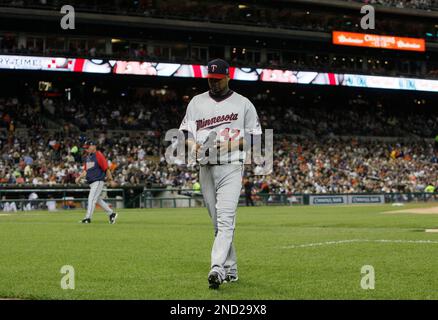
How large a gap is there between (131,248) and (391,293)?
6.34 m

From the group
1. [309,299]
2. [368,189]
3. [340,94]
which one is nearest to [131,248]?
[309,299]

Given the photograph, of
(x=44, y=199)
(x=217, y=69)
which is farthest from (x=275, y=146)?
(x=217, y=69)

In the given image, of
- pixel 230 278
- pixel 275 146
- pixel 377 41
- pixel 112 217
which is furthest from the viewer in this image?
pixel 377 41

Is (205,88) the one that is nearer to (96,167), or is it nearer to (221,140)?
(96,167)

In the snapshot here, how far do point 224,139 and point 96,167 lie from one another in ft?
41.2

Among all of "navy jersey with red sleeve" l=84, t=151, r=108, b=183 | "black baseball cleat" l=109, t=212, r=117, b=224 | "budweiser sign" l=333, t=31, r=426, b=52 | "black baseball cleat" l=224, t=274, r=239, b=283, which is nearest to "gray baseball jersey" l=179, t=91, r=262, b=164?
"black baseball cleat" l=224, t=274, r=239, b=283

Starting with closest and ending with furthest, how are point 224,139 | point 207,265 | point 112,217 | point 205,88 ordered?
point 224,139, point 207,265, point 112,217, point 205,88

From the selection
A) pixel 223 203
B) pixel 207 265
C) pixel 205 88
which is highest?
pixel 205 88

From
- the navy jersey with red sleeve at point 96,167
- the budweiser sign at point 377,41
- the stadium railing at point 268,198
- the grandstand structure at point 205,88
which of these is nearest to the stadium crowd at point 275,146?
the grandstand structure at point 205,88

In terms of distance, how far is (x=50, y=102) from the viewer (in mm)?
49812

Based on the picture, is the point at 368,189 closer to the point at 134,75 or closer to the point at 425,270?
the point at 134,75

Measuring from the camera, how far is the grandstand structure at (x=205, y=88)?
44000mm

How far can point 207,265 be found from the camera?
991 centimetres

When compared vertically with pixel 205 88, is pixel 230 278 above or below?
below
